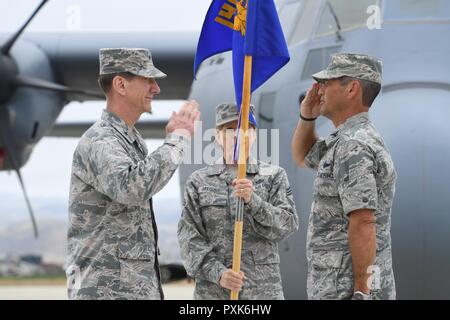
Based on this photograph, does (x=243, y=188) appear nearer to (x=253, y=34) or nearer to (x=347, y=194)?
(x=347, y=194)

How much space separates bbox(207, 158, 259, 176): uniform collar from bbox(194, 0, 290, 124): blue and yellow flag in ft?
0.67

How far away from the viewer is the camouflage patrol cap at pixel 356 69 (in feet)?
12.9

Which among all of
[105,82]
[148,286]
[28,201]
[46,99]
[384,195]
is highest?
[105,82]

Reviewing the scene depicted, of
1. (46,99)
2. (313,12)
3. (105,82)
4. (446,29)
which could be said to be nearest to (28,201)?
(46,99)

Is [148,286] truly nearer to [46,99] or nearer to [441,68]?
[441,68]

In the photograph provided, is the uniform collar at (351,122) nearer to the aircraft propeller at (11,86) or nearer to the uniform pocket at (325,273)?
the uniform pocket at (325,273)

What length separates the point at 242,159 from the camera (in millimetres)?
4047

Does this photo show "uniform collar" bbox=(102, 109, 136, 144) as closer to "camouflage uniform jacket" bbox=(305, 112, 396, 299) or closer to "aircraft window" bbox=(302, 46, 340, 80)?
"camouflage uniform jacket" bbox=(305, 112, 396, 299)

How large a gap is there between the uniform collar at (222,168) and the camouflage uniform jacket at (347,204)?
513mm

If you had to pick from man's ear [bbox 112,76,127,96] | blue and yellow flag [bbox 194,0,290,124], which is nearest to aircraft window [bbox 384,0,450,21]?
blue and yellow flag [bbox 194,0,290,124]

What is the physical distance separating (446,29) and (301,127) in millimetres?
1691

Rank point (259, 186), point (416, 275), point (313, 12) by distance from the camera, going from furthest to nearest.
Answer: point (313, 12) → point (416, 275) → point (259, 186)

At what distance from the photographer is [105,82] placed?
3.89 meters

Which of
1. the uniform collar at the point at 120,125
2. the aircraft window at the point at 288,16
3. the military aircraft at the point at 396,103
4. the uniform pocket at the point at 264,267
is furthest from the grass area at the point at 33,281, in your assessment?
the uniform collar at the point at 120,125
